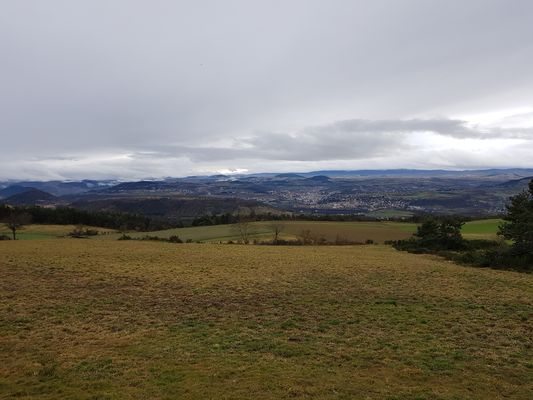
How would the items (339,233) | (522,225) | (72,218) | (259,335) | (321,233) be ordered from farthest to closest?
(72,218), (321,233), (339,233), (522,225), (259,335)

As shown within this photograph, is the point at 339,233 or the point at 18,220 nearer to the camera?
the point at 339,233

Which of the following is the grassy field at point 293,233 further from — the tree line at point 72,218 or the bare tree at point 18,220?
the tree line at point 72,218

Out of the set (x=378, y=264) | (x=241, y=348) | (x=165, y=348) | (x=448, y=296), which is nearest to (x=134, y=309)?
(x=165, y=348)

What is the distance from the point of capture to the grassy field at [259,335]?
1020 cm

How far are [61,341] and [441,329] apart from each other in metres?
15.3

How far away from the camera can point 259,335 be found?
50.0 ft

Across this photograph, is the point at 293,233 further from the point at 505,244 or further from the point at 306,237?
the point at 505,244

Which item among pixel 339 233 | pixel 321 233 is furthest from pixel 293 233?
pixel 339 233

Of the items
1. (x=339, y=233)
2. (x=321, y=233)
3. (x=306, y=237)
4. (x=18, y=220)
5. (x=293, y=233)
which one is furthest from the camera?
(x=18, y=220)

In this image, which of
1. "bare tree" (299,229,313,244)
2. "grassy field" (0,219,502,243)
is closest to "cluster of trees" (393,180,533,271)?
"grassy field" (0,219,502,243)

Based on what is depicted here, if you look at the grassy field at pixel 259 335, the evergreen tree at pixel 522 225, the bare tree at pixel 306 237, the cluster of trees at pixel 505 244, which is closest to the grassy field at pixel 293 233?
the bare tree at pixel 306 237

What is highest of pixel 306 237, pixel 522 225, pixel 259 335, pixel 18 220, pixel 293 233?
pixel 522 225

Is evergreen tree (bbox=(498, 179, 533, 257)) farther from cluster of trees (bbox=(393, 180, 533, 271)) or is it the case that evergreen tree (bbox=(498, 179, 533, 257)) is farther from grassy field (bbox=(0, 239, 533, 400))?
grassy field (bbox=(0, 239, 533, 400))

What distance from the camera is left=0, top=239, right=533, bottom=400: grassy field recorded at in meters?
10.2
